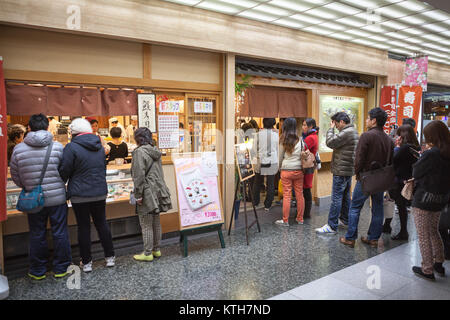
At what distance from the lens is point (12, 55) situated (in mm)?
4426

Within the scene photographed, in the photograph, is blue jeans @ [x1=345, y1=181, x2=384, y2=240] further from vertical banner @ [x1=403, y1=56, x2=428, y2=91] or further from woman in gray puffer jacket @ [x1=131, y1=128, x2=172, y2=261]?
vertical banner @ [x1=403, y1=56, x2=428, y2=91]

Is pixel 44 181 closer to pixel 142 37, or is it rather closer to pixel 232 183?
pixel 142 37

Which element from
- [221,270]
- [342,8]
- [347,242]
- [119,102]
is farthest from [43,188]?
[342,8]

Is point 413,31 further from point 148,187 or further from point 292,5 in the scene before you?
point 148,187

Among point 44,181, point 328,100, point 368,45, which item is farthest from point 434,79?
point 44,181

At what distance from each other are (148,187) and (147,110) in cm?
151

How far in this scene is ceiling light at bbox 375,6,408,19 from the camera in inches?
237

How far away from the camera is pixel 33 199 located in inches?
158

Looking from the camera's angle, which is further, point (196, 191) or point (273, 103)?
point (273, 103)

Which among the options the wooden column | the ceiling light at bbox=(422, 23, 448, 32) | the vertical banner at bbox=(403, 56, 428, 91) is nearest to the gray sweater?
the wooden column

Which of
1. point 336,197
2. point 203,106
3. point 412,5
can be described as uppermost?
point 412,5

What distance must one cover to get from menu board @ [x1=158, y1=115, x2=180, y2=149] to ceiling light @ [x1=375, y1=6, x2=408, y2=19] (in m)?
4.31
